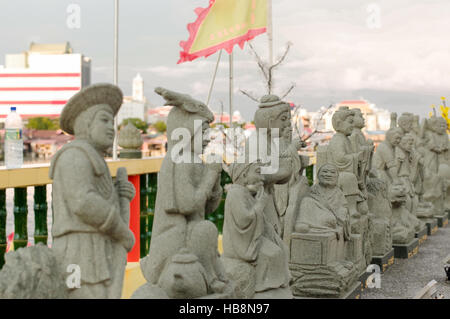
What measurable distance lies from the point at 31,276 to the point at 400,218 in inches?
292

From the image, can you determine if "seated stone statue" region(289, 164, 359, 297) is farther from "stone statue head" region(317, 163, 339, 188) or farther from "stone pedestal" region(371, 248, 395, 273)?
"stone pedestal" region(371, 248, 395, 273)

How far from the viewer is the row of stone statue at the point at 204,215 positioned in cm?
338

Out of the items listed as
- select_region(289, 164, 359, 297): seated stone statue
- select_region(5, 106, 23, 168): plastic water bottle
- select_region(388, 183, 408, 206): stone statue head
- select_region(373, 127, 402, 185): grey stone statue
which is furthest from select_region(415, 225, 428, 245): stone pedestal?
select_region(5, 106, 23, 168): plastic water bottle

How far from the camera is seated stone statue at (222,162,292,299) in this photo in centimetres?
449

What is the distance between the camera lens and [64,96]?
1391 cm

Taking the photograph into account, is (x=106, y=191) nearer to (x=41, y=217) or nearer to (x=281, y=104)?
(x=41, y=217)

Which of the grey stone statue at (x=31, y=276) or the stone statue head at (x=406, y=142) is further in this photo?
the stone statue head at (x=406, y=142)

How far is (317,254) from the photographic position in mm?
6109

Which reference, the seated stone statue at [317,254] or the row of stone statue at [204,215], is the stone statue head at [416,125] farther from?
the seated stone statue at [317,254]

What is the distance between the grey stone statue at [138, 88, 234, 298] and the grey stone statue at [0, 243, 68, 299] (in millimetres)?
772

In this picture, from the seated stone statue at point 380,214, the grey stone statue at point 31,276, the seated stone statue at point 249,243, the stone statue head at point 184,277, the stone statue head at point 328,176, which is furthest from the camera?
the seated stone statue at point 380,214

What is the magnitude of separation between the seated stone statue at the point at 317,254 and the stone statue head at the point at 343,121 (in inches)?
50.8

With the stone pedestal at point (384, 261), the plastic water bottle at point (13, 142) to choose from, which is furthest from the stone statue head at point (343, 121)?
the plastic water bottle at point (13, 142)

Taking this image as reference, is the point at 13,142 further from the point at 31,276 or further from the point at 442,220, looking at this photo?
the point at 442,220
